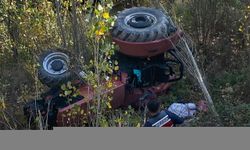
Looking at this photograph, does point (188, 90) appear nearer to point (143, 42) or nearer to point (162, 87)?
point (162, 87)

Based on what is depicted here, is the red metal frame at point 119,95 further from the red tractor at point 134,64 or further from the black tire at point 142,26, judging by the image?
the black tire at point 142,26

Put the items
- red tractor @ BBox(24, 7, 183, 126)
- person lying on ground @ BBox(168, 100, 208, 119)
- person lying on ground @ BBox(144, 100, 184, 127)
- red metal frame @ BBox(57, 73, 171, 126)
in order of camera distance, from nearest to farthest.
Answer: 1. person lying on ground @ BBox(144, 100, 184, 127)
2. red metal frame @ BBox(57, 73, 171, 126)
3. person lying on ground @ BBox(168, 100, 208, 119)
4. red tractor @ BBox(24, 7, 183, 126)

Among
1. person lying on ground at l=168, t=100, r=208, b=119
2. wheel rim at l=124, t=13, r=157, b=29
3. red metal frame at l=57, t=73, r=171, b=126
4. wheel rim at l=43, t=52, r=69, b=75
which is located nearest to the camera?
red metal frame at l=57, t=73, r=171, b=126

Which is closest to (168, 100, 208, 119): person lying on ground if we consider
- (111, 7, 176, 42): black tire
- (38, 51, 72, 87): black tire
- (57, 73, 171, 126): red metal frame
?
(57, 73, 171, 126): red metal frame

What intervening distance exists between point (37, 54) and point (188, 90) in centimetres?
227

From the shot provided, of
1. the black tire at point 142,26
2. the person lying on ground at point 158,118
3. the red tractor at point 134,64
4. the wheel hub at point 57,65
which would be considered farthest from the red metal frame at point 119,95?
the person lying on ground at point 158,118

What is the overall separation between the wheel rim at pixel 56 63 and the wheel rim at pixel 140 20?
1.00 m

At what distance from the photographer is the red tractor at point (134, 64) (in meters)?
6.13

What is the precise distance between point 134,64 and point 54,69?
1.07 meters

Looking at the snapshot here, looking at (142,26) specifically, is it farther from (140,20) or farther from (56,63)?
(56,63)

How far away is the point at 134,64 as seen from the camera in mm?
6461

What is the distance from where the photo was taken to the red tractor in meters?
6.13

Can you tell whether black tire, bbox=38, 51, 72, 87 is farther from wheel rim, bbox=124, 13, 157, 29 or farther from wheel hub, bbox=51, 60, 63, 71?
wheel rim, bbox=124, 13, 157, 29

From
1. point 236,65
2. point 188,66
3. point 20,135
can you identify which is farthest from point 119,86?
point 20,135
